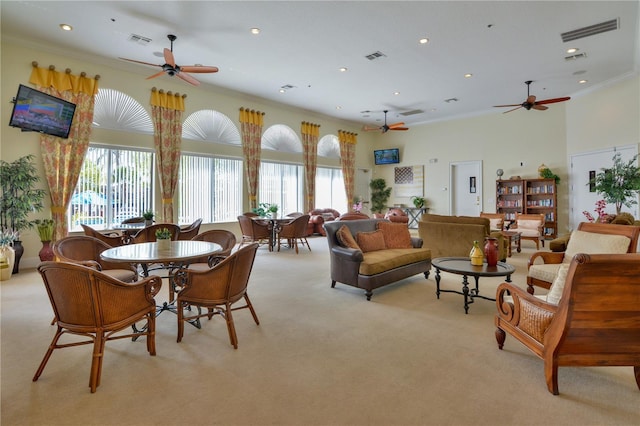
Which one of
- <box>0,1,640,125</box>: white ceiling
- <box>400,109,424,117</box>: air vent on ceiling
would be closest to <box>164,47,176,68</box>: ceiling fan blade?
<box>0,1,640,125</box>: white ceiling

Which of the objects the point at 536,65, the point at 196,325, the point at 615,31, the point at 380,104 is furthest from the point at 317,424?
the point at 380,104

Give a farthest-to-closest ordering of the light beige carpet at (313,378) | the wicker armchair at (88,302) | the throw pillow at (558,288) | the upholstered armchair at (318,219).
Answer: the upholstered armchair at (318,219), the throw pillow at (558,288), the wicker armchair at (88,302), the light beige carpet at (313,378)

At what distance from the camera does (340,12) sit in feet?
16.5

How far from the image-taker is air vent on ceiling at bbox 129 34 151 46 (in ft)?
19.0

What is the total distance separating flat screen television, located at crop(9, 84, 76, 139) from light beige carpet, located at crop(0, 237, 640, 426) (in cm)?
361

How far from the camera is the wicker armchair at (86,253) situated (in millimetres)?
3416

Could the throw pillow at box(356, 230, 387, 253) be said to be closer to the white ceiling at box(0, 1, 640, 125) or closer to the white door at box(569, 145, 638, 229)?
the white ceiling at box(0, 1, 640, 125)

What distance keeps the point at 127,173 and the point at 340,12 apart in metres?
5.65

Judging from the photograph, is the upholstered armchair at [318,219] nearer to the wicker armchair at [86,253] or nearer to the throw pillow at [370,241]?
the throw pillow at [370,241]

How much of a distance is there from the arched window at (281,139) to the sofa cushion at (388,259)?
648cm

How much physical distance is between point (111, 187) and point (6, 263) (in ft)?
7.87

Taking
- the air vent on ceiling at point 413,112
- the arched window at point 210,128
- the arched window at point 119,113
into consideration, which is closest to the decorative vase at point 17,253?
the arched window at point 119,113

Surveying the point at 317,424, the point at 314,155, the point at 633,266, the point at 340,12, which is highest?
the point at 340,12

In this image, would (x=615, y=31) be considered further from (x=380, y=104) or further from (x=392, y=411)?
(x=392, y=411)
